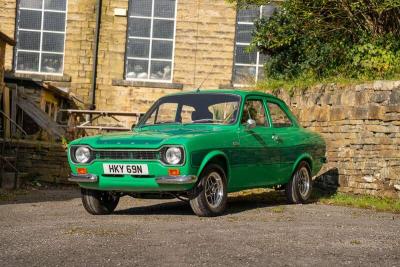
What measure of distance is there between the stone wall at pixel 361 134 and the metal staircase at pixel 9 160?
5.72 meters

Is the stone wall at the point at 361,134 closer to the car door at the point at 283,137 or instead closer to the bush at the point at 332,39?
the bush at the point at 332,39

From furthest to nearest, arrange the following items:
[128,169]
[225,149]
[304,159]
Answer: [304,159], [225,149], [128,169]

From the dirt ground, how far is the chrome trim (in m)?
0.44

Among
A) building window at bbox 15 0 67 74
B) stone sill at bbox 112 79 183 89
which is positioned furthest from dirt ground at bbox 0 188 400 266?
building window at bbox 15 0 67 74

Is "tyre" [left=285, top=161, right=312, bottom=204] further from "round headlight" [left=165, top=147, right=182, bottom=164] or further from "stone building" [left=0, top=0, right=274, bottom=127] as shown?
"stone building" [left=0, top=0, right=274, bottom=127]

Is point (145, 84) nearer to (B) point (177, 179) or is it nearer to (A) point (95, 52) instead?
(A) point (95, 52)

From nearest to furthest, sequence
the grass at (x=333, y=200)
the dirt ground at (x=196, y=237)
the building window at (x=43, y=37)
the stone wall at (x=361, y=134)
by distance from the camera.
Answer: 1. the dirt ground at (x=196, y=237)
2. the grass at (x=333, y=200)
3. the stone wall at (x=361, y=134)
4. the building window at (x=43, y=37)

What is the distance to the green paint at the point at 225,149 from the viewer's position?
27.3 feet

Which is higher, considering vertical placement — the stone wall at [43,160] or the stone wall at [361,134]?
the stone wall at [361,134]

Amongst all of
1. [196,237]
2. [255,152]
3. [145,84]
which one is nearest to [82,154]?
[255,152]

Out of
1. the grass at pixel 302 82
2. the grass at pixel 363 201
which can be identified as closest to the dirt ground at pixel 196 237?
the grass at pixel 363 201

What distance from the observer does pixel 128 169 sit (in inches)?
330

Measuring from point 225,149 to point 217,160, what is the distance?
0.17m

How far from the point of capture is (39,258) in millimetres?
5691
